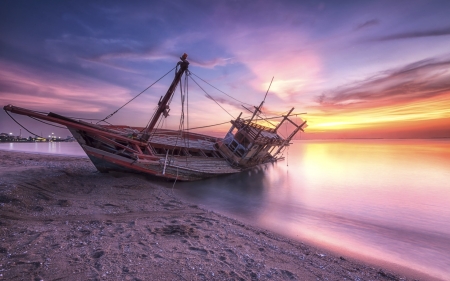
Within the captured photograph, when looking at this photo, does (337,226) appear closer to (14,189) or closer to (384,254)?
(384,254)

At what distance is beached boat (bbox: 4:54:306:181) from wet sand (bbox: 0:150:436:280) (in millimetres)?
3094

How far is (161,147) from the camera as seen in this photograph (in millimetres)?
15711

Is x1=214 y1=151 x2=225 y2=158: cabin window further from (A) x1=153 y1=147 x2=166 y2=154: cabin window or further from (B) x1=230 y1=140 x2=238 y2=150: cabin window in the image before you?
(A) x1=153 y1=147 x2=166 y2=154: cabin window

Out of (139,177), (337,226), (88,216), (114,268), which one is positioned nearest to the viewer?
(114,268)

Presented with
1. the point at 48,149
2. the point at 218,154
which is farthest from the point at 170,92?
the point at 48,149

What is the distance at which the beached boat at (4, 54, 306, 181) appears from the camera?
1147cm

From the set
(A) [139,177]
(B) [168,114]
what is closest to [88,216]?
(A) [139,177]

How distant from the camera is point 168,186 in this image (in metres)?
Result: 12.8

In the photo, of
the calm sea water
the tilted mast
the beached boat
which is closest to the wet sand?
the calm sea water

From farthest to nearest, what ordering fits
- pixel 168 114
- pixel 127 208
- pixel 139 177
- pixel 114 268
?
pixel 168 114 < pixel 139 177 < pixel 127 208 < pixel 114 268

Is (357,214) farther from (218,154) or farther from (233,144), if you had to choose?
(218,154)

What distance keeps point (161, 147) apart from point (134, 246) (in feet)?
36.6

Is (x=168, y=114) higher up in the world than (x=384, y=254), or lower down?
higher up

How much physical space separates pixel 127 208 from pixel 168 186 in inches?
194
